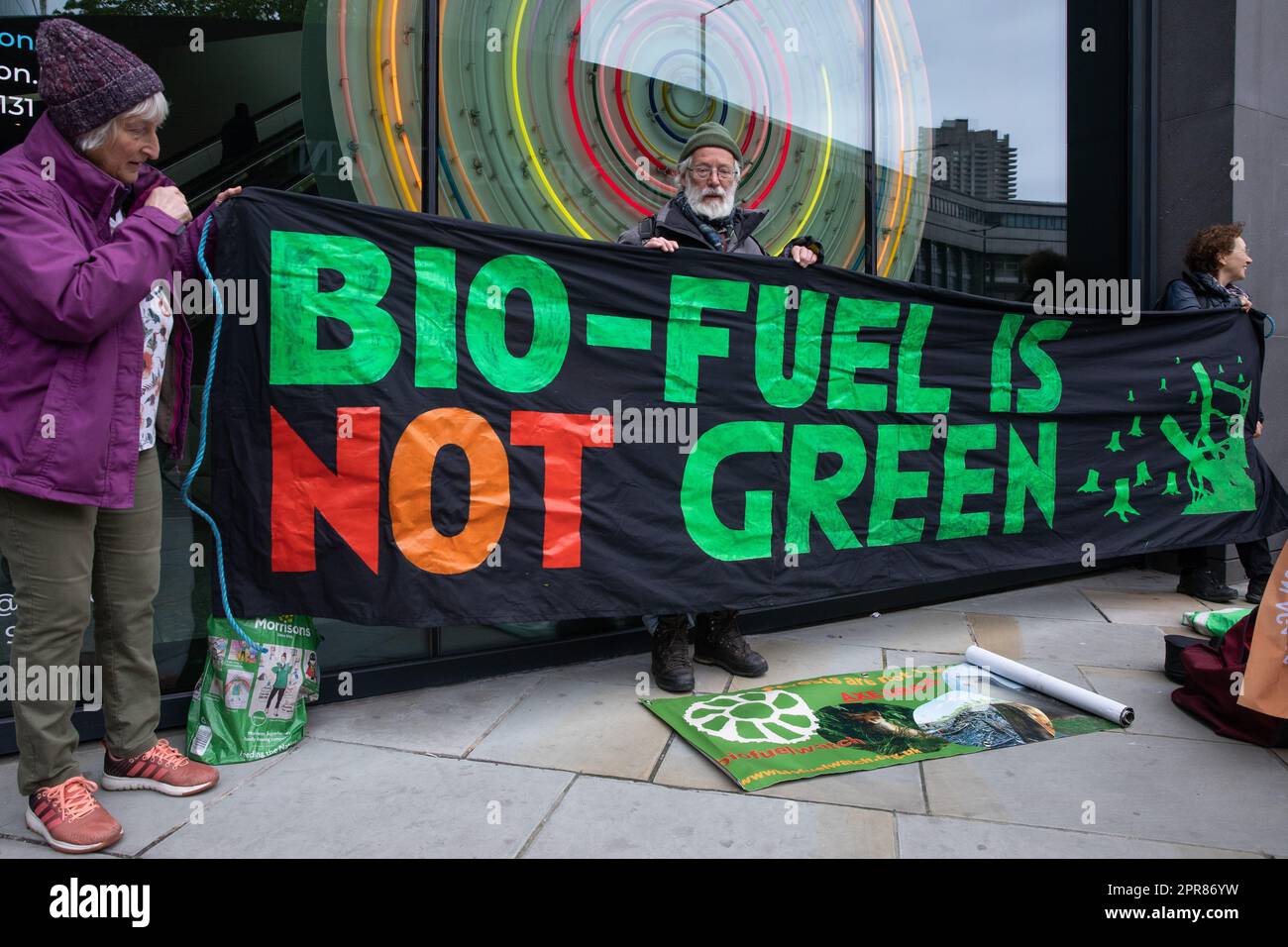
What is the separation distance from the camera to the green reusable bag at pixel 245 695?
9.46 ft

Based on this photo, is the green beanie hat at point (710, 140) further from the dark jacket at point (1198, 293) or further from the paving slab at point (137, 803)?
the dark jacket at point (1198, 293)

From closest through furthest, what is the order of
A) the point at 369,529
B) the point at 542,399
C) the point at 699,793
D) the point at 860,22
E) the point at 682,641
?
1. the point at 699,793
2. the point at 369,529
3. the point at 542,399
4. the point at 682,641
5. the point at 860,22

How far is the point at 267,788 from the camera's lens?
269cm

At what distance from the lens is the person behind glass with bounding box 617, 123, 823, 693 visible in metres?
3.77

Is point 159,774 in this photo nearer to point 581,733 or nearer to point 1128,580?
point 581,733

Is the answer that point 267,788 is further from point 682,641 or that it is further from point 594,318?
point 594,318

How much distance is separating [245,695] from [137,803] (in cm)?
43

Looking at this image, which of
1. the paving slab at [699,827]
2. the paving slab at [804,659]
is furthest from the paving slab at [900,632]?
the paving slab at [699,827]

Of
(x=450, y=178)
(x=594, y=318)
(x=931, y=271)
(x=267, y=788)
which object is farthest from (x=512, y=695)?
(x=931, y=271)

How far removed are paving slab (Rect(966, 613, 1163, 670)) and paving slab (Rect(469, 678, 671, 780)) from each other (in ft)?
6.11

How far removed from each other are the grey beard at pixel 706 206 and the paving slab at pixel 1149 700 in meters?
2.51

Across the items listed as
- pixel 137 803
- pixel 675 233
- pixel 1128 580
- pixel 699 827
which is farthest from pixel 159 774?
pixel 1128 580
